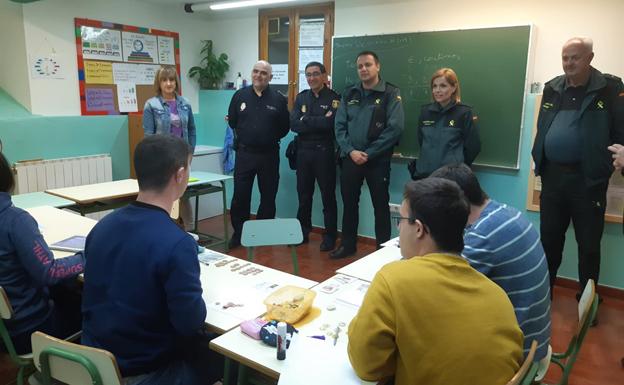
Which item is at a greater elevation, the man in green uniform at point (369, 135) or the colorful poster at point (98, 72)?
the colorful poster at point (98, 72)

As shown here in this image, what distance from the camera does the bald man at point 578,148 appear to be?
3.09m

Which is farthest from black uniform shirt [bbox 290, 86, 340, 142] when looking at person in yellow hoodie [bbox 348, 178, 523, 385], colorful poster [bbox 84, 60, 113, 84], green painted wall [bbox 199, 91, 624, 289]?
person in yellow hoodie [bbox 348, 178, 523, 385]

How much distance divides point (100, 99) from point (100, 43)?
57cm

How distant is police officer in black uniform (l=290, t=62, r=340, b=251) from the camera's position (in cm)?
453

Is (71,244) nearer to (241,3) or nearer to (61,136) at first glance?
(61,136)

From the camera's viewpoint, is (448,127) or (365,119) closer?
(448,127)

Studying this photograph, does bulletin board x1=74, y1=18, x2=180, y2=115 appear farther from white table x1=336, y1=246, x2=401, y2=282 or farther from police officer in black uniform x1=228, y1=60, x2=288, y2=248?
white table x1=336, y1=246, x2=401, y2=282

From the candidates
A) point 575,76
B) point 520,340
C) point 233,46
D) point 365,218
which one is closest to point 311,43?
point 233,46

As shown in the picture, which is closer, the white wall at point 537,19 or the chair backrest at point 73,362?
the chair backrest at point 73,362

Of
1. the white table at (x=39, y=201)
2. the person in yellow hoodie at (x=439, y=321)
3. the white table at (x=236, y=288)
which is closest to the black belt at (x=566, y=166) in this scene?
the white table at (x=236, y=288)

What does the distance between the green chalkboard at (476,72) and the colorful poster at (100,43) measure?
8.45ft

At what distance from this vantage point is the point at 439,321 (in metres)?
1.17

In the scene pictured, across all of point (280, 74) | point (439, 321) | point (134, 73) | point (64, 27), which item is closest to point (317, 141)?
point (280, 74)

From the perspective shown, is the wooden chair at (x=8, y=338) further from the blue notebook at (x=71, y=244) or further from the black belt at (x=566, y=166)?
the black belt at (x=566, y=166)
